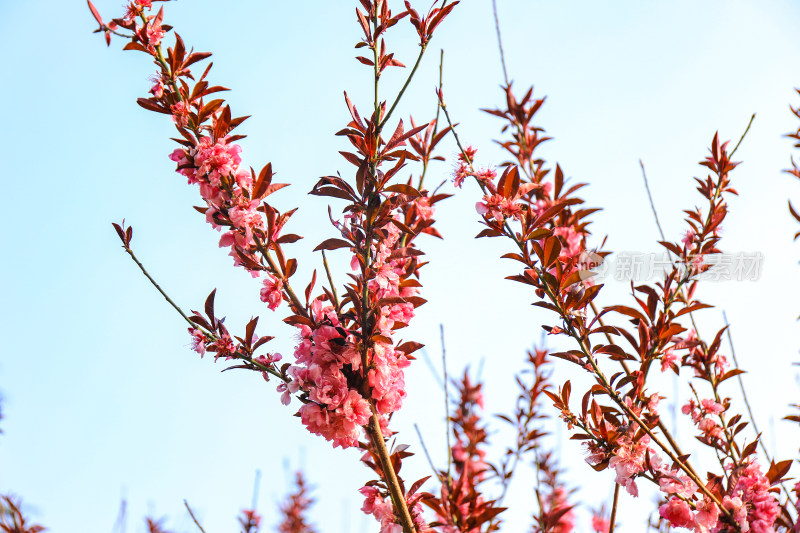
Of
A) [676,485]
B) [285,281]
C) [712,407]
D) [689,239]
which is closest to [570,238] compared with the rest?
[689,239]

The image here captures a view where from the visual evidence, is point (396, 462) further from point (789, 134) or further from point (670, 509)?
point (789, 134)

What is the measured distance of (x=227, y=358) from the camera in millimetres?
1664

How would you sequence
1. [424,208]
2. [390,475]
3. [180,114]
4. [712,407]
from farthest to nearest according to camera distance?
[712,407] → [424,208] → [180,114] → [390,475]

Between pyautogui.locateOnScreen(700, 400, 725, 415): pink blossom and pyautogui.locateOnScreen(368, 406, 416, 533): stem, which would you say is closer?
pyautogui.locateOnScreen(368, 406, 416, 533): stem

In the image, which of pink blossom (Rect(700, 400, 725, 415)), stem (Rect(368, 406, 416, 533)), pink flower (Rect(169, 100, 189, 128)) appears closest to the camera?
stem (Rect(368, 406, 416, 533))

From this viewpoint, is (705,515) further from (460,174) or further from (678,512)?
(460,174)

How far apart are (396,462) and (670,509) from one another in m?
0.89

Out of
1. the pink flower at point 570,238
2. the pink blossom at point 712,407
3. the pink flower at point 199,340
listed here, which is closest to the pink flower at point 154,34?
the pink flower at point 199,340

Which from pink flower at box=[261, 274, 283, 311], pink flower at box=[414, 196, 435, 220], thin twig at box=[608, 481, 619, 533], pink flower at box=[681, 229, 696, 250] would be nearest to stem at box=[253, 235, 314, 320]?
pink flower at box=[261, 274, 283, 311]

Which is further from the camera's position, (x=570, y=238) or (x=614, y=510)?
(x=570, y=238)

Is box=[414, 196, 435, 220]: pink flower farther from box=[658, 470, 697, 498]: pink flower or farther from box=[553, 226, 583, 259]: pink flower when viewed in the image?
box=[658, 470, 697, 498]: pink flower

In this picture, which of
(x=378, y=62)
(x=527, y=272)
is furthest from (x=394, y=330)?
(x=378, y=62)

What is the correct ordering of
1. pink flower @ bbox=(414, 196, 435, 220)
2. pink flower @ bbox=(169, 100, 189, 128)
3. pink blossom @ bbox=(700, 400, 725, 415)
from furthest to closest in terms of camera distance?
pink blossom @ bbox=(700, 400, 725, 415) < pink flower @ bbox=(414, 196, 435, 220) < pink flower @ bbox=(169, 100, 189, 128)

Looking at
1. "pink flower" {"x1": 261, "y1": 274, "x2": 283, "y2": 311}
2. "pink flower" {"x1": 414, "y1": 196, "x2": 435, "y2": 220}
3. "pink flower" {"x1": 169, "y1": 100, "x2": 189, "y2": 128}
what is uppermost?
"pink flower" {"x1": 169, "y1": 100, "x2": 189, "y2": 128}
